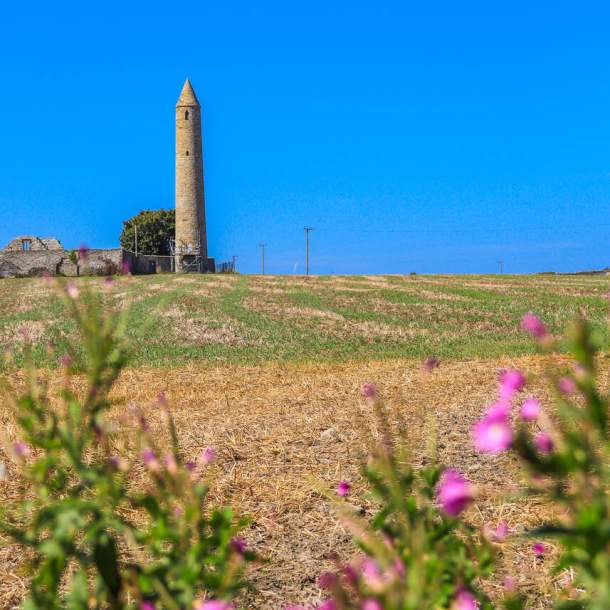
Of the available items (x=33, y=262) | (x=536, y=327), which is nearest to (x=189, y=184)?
(x=33, y=262)

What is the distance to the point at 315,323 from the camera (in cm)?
1620

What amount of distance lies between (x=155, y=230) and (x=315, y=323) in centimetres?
6017

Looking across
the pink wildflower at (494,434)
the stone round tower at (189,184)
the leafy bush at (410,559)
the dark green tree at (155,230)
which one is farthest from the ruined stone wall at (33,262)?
the pink wildflower at (494,434)

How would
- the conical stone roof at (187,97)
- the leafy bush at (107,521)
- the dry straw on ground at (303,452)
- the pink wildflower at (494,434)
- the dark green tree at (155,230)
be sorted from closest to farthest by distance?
the pink wildflower at (494,434) < the leafy bush at (107,521) < the dry straw on ground at (303,452) < the conical stone roof at (187,97) < the dark green tree at (155,230)

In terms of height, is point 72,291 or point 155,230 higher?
point 155,230

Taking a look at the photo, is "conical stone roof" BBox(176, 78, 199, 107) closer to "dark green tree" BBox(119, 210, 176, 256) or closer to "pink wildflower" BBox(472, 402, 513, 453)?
"dark green tree" BBox(119, 210, 176, 256)

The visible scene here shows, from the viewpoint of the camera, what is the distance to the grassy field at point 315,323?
11.9 m

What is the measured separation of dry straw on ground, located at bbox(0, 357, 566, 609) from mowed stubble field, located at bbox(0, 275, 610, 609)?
0.04ft

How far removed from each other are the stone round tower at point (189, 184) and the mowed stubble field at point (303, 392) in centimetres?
4316

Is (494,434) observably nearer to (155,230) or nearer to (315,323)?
(315,323)

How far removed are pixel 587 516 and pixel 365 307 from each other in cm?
1930

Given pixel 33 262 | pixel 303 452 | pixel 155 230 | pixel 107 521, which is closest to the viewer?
pixel 107 521

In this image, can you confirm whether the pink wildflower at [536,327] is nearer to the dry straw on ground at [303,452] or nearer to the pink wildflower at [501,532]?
the dry straw on ground at [303,452]

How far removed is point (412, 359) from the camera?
1077cm
